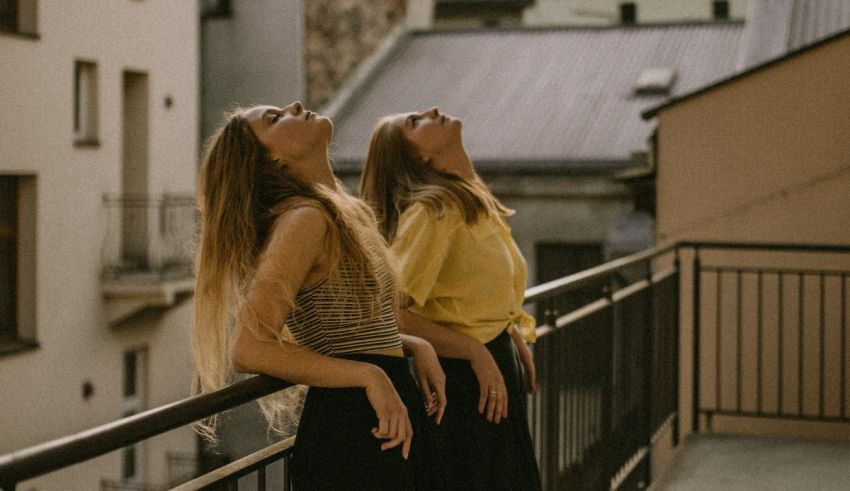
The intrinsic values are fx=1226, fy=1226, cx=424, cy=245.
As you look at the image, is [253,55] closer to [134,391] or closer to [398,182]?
[134,391]

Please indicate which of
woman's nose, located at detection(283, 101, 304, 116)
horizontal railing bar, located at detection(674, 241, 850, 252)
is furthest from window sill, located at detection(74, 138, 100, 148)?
woman's nose, located at detection(283, 101, 304, 116)

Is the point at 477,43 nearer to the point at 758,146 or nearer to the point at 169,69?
the point at 169,69

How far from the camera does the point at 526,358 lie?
10.6ft

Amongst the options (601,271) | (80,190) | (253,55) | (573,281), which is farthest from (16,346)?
(573,281)

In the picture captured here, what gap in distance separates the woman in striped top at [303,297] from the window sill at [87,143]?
13068 mm

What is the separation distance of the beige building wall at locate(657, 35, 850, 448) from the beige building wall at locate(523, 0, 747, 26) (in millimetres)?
17461

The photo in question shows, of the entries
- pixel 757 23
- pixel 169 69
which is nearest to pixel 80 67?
pixel 169 69

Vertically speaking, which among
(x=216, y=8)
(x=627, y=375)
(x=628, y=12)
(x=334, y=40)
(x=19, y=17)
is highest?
(x=628, y=12)

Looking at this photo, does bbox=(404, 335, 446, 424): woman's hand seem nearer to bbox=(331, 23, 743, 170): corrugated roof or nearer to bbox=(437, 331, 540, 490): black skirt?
bbox=(437, 331, 540, 490): black skirt

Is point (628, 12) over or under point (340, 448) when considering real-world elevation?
over

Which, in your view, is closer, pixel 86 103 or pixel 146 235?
pixel 86 103

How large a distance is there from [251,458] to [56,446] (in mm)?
657

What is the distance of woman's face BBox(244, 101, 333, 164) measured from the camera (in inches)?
90.3

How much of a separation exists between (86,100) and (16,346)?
3.25 metres
